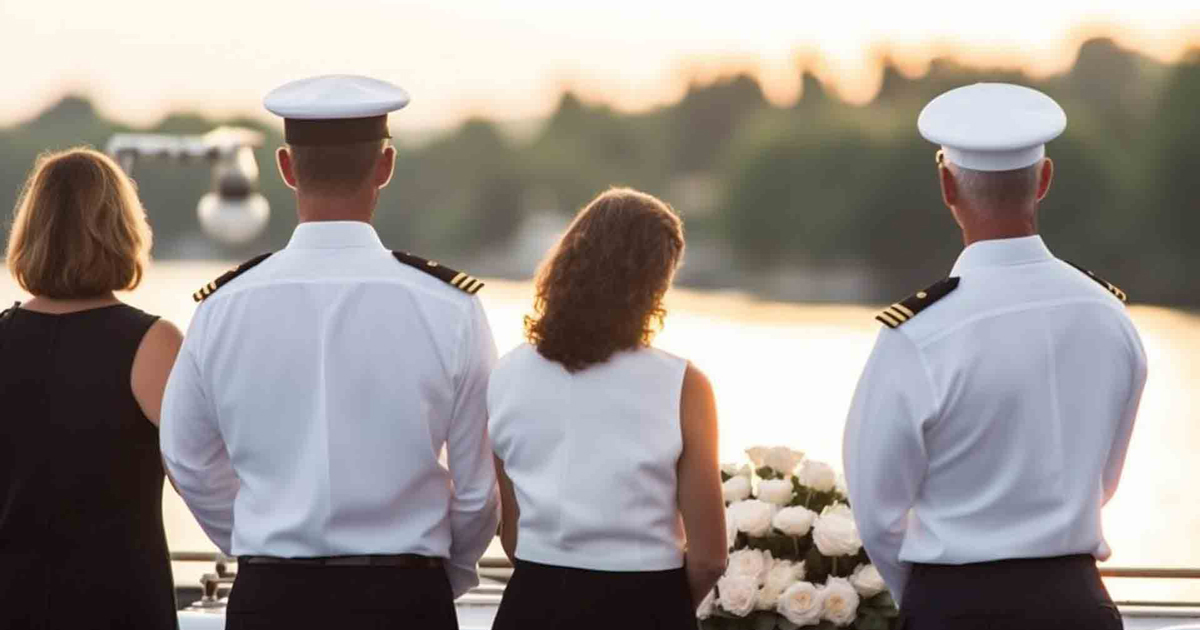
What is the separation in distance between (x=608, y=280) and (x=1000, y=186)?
23.3 inches

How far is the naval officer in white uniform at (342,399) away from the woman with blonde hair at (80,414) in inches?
6.0

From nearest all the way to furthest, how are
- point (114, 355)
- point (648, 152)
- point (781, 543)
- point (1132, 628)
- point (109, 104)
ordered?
point (114, 355) → point (781, 543) → point (1132, 628) → point (109, 104) → point (648, 152)

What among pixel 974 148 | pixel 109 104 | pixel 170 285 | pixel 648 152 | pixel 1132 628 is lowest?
pixel 170 285

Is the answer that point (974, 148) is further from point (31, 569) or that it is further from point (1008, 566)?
point (31, 569)

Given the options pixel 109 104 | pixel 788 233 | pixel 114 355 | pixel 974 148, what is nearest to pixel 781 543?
pixel 974 148

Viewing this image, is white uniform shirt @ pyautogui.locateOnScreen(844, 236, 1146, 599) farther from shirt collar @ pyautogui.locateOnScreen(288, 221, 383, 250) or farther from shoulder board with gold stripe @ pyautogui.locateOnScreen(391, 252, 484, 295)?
shirt collar @ pyautogui.locateOnScreen(288, 221, 383, 250)

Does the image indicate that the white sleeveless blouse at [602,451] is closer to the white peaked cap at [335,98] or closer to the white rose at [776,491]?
the white peaked cap at [335,98]

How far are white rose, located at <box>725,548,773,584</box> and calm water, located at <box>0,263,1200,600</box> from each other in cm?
2263

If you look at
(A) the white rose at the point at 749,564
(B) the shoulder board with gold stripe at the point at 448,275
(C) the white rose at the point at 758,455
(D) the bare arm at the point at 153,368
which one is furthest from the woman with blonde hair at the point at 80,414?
(C) the white rose at the point at 758,455

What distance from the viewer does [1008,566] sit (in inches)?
111

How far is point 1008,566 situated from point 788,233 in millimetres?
40856

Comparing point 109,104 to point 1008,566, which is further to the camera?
point 109,104

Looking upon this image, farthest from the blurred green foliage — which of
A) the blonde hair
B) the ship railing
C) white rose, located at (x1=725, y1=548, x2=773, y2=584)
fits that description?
the blonde hair

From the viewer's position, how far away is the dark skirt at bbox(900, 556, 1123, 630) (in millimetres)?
2818
